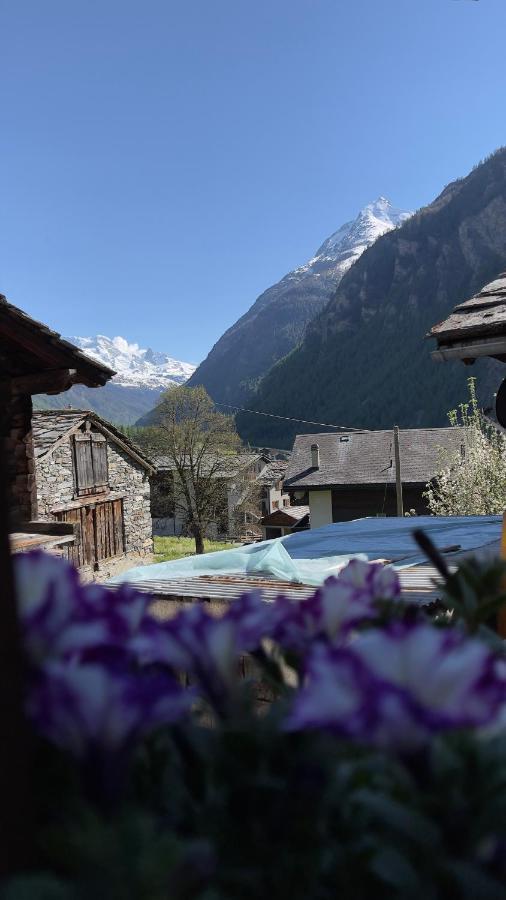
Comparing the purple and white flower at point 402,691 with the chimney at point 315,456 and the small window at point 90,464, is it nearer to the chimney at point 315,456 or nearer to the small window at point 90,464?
the small window at point 90,464

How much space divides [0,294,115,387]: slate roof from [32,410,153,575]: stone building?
1435cm

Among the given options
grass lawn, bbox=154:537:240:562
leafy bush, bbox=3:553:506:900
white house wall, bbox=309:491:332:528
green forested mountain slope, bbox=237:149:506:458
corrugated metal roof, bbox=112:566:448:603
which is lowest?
grass lawn, bbox=154:537:240:562

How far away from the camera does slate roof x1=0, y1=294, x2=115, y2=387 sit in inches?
217

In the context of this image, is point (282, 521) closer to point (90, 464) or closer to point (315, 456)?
point (315, 456)

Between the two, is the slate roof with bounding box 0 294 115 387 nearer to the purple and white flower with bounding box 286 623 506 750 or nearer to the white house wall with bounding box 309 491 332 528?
the purple and white flower with bounding box 286 623 506 750

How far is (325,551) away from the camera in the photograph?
255 inches

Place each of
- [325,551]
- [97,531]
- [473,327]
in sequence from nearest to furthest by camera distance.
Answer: [473,327], [325,551], [97,531]

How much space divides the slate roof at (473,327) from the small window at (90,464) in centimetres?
1952

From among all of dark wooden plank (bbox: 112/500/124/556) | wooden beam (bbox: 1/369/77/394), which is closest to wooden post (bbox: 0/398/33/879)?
wooden beam (bbox: 1/369/77/394)

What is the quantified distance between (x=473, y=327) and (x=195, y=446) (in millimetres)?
29356

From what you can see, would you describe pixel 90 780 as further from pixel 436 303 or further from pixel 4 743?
pixel 436 303

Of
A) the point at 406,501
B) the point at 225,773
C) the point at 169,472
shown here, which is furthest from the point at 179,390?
the point at 225,773

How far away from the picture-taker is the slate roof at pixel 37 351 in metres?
5.50

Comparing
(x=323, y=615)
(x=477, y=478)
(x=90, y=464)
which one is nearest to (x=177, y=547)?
(x=90, y=464)
